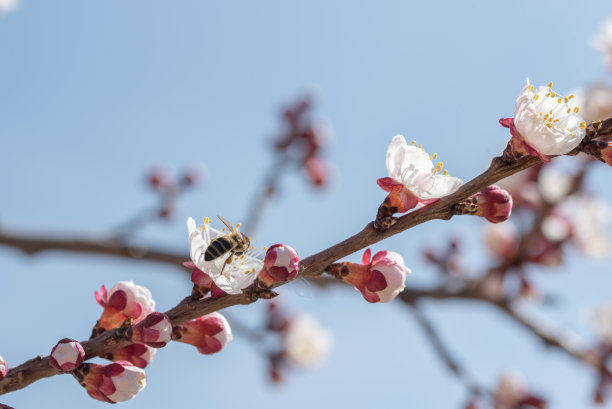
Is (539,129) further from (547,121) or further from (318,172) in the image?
(318,172)

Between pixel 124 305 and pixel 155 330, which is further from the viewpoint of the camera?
pixel 124 305

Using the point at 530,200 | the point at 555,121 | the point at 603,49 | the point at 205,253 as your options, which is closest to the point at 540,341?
the point at 530,200

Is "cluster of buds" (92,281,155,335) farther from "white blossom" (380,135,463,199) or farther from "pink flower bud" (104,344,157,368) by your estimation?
"white blossom" (380,135,463,199)

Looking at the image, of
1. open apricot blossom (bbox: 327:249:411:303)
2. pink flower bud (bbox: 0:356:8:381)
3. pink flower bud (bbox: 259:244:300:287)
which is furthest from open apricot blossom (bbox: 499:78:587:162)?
pink flower bud (bbox: 0:356:8:381)

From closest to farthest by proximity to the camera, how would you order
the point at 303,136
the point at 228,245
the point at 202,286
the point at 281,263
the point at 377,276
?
1. the point at 281,263
2. the point at 202,286
3. the point at 377,276
4. the point at 228,245
5. the point at 303,136

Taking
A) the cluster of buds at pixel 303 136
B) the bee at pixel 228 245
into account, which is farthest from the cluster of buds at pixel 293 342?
the bee at pixel 228 245

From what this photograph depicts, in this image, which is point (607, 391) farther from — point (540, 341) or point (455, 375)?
point (455, 375)

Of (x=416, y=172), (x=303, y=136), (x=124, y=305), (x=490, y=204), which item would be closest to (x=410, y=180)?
(x=416, y=172)
